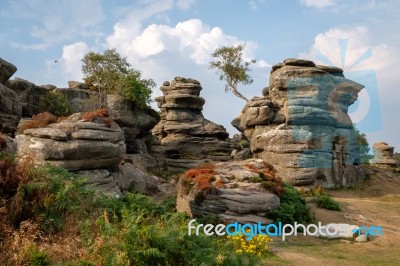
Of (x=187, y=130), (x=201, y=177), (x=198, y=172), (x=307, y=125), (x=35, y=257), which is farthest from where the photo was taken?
(x=187, y=130)

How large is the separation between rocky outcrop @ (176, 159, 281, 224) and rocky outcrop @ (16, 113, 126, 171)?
166 inches

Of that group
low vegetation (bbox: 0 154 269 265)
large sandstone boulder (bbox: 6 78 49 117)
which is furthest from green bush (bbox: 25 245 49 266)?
large sandstone boulder (bbox: 6 78 49 117)

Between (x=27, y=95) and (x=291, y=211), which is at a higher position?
(x=27, y=95)

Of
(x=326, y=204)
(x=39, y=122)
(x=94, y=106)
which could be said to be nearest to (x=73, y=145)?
(x=39, y=122)

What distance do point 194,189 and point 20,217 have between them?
8.92m

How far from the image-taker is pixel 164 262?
7391mm

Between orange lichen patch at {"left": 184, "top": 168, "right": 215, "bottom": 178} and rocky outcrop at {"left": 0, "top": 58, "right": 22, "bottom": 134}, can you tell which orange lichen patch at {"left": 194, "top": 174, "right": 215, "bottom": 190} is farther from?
rocky outcrop at {"left": 0, "top": 58, "right": 22, "bottom": 134}

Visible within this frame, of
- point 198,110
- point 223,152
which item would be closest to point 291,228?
point 223,152

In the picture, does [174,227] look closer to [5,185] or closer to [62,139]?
[5,185]

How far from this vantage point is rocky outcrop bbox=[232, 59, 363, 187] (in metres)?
30.0

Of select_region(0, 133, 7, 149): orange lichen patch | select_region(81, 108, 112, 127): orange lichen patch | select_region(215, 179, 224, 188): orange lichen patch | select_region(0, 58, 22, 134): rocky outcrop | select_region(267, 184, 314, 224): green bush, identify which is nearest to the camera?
select_region(0, 133, 7, 149): orange lichen patch

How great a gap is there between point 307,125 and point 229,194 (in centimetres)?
1711

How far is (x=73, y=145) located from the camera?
18109mm

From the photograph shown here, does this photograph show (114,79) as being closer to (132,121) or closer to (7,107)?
(132,121)
